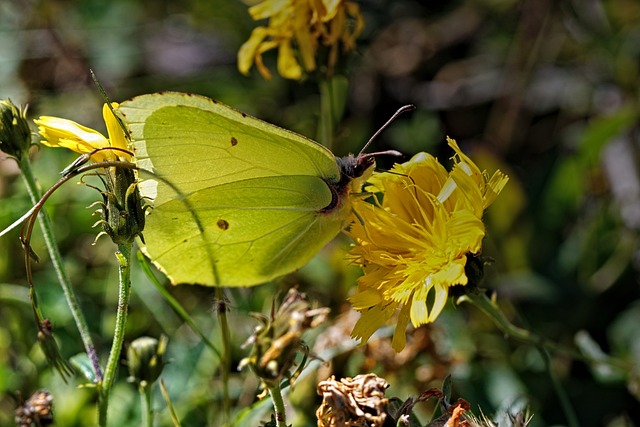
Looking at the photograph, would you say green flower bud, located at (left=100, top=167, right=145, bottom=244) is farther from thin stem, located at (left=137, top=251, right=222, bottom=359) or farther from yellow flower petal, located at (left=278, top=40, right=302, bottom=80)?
yellow flower petal, located at (left=278, top=40, right=302, bottom=80)

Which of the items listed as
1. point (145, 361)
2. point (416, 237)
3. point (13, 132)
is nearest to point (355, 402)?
point (416, 237)

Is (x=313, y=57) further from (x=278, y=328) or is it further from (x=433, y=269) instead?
(x=278, y=328)

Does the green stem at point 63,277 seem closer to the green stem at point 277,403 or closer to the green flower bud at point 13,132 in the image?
the green flower bud at point 13,132

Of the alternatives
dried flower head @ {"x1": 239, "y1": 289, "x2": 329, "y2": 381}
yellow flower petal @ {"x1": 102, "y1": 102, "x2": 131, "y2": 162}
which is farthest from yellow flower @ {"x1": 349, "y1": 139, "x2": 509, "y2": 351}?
yellow flower petal @ {"x1": 102, "y1": 102, "x2": 131, "y2": 162}

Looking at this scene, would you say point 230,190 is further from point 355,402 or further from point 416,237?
point 355,402

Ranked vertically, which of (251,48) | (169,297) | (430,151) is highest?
(251,48)

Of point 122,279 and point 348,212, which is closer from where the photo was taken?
point 122,279

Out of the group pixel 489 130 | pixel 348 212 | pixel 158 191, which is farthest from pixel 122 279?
pixel 489 130
